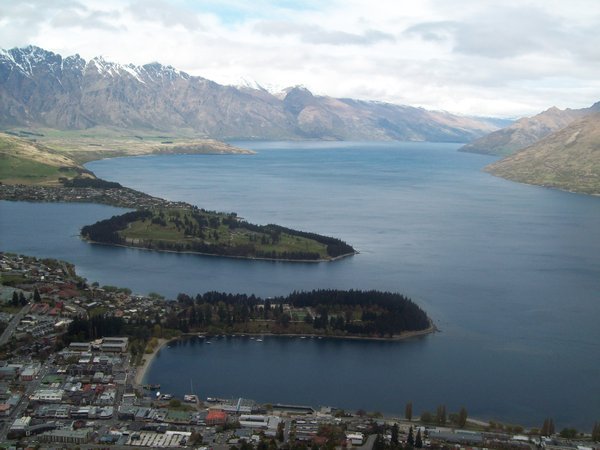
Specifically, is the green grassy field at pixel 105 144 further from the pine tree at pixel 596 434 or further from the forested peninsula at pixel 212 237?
the pine tree at pixel 596 434

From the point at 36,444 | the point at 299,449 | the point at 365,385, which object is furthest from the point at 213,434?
the point at 365,385

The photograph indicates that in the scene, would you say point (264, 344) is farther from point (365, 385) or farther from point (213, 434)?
point (213, 434)

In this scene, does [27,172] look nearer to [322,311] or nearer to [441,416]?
[322,311]

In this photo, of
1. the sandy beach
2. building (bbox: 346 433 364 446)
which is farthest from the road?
building (bbox: 346 433 364 446)

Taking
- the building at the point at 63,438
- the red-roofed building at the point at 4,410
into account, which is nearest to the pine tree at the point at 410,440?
the building at the point at 63,438

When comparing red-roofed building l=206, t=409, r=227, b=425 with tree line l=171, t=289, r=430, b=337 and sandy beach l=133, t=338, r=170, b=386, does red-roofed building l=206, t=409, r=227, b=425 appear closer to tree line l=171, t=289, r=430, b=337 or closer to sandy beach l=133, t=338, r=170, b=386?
sandy beach l=133, t=338, r=170, b=386
